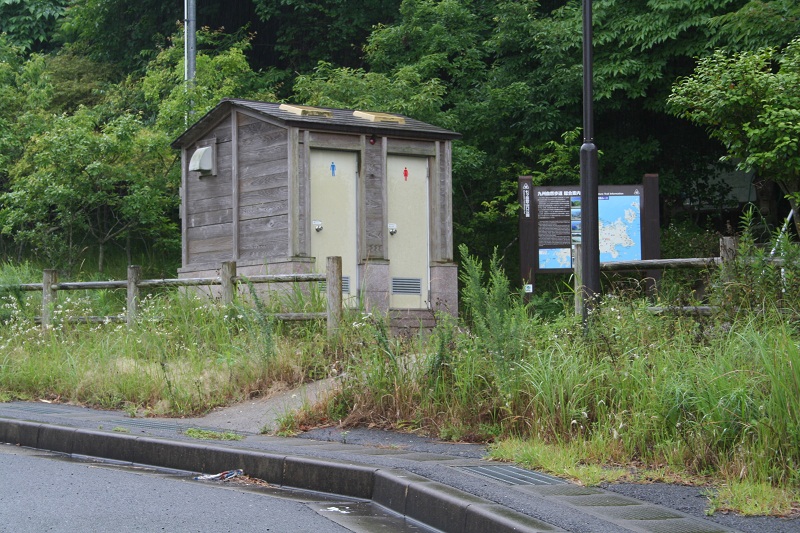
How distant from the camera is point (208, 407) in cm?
1045

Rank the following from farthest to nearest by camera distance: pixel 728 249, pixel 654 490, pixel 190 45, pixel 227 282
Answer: pixel 190 45 → pixel 227 282 → pixel 728 249 → pixel 654 490

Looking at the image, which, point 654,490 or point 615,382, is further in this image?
point 615,382

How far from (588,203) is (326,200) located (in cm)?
589

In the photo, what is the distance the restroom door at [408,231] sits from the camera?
14867 millimetres

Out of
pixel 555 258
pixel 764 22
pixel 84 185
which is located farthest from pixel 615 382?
pixel 84 185

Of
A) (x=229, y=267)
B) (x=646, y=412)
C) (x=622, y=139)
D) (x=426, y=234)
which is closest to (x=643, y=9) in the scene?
(x=622, y=139)

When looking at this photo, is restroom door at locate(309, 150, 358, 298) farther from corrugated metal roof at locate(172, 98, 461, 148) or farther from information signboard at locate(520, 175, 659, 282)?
information signboard at locate(520, 175, 659, 282)

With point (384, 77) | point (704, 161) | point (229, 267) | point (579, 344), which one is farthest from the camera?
point (704, 161)

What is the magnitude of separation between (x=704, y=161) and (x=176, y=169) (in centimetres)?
1278

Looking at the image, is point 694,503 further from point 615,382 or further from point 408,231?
point 408,231

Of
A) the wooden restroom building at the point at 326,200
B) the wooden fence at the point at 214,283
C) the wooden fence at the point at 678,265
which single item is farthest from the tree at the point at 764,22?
the wooden fence at the point at 214,283


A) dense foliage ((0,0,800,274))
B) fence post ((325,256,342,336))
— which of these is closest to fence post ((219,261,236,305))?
fence post ((325,256,342,336))

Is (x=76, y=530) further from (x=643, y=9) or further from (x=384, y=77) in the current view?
(x=643, y=9)

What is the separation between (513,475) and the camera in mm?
6562
